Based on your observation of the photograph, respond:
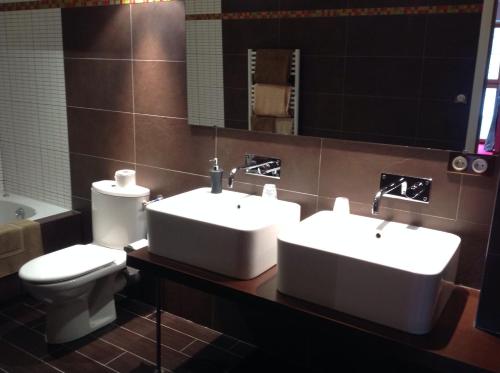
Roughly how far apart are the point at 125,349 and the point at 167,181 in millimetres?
873

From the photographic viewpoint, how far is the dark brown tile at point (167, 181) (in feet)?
8.55

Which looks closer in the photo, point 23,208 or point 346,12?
point 346,12

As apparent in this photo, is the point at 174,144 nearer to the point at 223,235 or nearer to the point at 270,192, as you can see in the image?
the point at 270,192

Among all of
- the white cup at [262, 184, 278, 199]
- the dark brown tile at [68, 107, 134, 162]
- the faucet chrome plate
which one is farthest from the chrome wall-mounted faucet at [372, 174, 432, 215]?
the dark brown tile at [68, 107, 134, 162]

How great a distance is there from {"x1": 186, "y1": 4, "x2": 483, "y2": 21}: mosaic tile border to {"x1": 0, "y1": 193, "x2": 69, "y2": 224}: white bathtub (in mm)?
1537

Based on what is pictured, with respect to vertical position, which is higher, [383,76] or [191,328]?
[383,76]

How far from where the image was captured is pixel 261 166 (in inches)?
91.9

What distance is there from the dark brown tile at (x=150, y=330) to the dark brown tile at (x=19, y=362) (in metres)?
0.47

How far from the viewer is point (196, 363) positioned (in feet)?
8.18

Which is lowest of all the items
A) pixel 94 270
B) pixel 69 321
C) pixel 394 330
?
pixel 69 321

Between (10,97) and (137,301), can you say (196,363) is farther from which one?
(10,97)

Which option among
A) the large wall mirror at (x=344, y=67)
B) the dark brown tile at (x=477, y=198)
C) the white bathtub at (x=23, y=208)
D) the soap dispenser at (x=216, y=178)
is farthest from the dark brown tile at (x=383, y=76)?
the white bathtub at (x=23, y=208)

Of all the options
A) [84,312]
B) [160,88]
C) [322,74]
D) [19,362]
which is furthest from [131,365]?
[322,74]

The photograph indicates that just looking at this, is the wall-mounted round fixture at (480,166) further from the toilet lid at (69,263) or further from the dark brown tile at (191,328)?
the toilet lid at (69,263)
